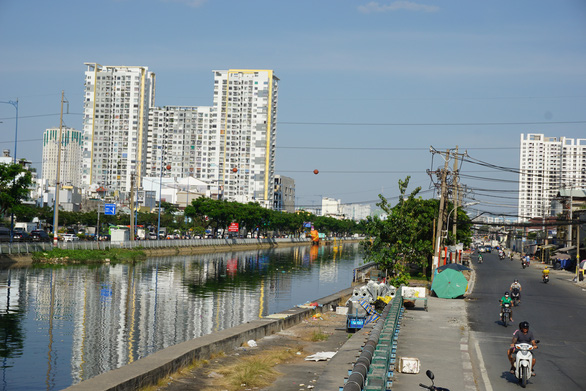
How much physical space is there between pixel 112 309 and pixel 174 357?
69.6 ft

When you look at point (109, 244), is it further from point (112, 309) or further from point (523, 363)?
point (523, 363)

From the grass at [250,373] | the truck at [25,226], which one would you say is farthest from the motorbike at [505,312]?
the truck at [25,226]

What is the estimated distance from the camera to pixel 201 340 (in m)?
18.6

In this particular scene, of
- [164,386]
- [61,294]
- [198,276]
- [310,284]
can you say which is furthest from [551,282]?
[164,386]

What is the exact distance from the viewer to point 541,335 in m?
24.9

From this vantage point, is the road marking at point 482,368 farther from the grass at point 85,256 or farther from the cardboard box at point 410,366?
the grass at point 85,256

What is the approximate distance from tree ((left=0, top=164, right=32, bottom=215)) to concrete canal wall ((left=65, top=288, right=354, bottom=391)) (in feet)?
116

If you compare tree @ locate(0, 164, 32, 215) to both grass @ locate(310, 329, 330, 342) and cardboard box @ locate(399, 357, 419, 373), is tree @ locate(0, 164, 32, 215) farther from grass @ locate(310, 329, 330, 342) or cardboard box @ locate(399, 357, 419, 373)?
cardboard box @ locate(399, 357, 419, 373)

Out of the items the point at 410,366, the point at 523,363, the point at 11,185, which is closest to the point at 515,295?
the point at 523,363

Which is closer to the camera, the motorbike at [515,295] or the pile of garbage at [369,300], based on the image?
the pile of garbage at [369,300]

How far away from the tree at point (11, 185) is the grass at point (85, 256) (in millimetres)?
6512

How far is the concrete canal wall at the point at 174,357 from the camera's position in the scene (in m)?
12.7

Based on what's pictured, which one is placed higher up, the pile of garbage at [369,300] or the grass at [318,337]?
the pile of garbage at [369,300]

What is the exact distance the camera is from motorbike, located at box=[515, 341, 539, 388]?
15.6 metres
